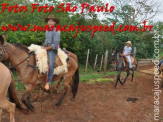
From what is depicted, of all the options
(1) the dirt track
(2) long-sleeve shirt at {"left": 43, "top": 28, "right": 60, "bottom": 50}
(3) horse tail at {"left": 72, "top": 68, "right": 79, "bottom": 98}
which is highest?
(2) long-sleeve shirt at {"left": 43, "top": 28, "right": 60, "bottom": 50}

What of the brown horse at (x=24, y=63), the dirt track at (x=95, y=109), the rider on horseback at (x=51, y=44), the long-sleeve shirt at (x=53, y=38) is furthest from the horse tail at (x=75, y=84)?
the long-sleeve shirt at (x=53, y=38)

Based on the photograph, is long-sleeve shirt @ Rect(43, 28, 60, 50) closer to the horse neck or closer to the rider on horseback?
the rider on horseback

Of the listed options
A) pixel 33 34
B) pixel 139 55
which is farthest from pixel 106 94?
pixel 139 55

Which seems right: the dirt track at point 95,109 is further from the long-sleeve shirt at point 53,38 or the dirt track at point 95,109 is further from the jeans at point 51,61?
the long-sleeve shirt at point 53,38

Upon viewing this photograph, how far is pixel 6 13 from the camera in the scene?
9867mm

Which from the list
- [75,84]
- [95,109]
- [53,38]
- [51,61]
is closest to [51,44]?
[53,38]

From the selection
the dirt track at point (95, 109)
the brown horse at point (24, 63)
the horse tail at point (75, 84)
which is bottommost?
the dirt track at point (95, 109)

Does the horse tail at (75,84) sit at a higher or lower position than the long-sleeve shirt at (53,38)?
lower

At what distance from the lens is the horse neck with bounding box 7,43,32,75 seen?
4031 mm

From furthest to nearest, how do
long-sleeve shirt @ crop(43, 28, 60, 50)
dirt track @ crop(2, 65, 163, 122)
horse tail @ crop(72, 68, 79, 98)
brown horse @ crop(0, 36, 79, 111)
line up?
horse tail @ crop(72, 68, 79, 98), long-sleeve shirt @ crop(43, 28, 60, 50), dirt track @ crop(2, 65, 163, 122), brown horse @ crop(0, 36, 79, 111)

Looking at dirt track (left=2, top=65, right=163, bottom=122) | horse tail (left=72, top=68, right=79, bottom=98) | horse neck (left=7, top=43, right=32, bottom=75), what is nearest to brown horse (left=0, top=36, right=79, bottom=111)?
horse neck (left=7, top=43, right=32, bottom=75)

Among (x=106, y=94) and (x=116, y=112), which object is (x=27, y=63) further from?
(x=106, y=94)

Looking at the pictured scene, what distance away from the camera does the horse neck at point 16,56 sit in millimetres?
4031

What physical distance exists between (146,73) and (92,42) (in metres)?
5.71
